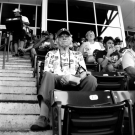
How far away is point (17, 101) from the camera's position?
8.26ft

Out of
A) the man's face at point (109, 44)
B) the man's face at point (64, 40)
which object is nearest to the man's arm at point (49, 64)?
the man's face at point (64, 40)

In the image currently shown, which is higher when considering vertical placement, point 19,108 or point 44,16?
point 44,16

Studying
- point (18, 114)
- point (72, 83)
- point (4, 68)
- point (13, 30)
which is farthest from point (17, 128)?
point (13, 30)

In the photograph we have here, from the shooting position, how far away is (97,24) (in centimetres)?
768

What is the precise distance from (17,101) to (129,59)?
1542 mm

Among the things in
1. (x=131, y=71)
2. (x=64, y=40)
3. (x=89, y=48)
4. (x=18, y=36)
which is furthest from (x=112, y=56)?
(x=18, y=36)

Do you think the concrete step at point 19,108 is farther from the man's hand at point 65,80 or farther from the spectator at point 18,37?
the spectator at point 18,37

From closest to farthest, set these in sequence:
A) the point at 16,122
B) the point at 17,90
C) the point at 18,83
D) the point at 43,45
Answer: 1. the point at 16,122
2. the point at 17,90
3. the point at 18,83
4. the point at 43,45

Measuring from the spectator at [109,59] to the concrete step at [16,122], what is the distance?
5.72 feet

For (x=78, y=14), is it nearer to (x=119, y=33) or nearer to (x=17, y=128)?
(x=119, y=33)

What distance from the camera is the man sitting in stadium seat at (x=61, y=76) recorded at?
1.93m

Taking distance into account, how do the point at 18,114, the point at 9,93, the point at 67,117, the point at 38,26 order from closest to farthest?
the point at 67,117 → the point at 18,114 → the point at 9,93 → the point at 38,26

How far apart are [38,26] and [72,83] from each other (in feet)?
22.8

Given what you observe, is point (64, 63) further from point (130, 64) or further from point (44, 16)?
point (44, 16)
